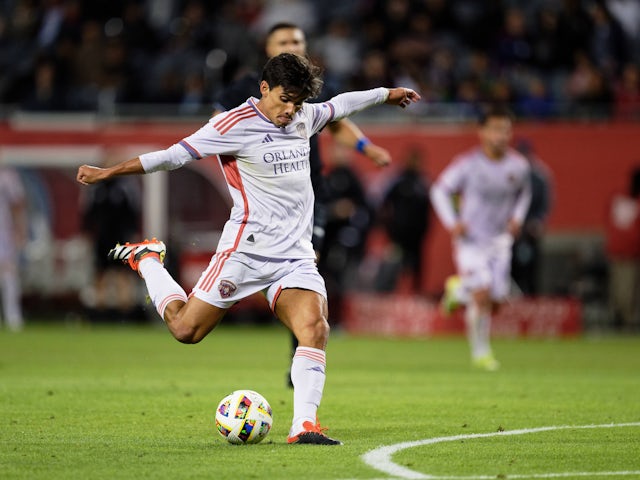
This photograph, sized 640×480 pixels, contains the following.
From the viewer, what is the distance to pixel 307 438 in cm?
795

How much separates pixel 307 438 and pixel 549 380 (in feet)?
17.8

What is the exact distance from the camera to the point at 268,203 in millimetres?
8547

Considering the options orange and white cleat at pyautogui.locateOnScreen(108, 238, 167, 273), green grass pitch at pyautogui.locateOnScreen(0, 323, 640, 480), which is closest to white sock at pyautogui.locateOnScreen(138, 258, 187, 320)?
orange and white cleat at pyautogui.locateOnScreen(108, 238, 167, 273)

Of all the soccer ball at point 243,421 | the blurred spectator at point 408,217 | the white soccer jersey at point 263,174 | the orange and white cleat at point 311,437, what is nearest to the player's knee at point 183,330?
the white soccer jersey at point 263,174

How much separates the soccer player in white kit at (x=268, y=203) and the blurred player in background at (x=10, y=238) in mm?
13719

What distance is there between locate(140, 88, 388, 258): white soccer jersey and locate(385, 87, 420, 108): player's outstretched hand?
0.58 meters

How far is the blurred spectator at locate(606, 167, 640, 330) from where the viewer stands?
21.7 meters

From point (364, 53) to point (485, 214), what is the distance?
9162 mm

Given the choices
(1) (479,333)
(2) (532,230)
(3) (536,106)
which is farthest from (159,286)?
(3) (536,106)

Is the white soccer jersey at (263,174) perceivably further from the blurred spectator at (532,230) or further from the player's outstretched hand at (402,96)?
the blurred spectator at (532,230)

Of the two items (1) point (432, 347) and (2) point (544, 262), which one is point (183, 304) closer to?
(1) point (432, 347)

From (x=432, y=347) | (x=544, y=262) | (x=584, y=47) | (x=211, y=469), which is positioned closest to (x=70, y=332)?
(x=432, y=347)

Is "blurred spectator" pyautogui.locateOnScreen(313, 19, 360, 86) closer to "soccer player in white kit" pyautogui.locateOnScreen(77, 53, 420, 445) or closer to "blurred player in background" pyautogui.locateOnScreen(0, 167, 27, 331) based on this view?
"blurred player in background" pyautogui.locateOnScreen(0, 167, 27, 331)

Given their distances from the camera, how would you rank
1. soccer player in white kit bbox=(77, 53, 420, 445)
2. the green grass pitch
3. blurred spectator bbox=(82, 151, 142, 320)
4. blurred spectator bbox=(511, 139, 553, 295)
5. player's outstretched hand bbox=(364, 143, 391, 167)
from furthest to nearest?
blurred spectator bbox=(82, 151, 142, 320)
blurred spectator bbox=(511, 139, 553, 295)
player's outstretched hand bbox=(364, 143, 391, 167)
soccer player in white kit bbox=(77, 53, 420, 445)
the green grass pitch
